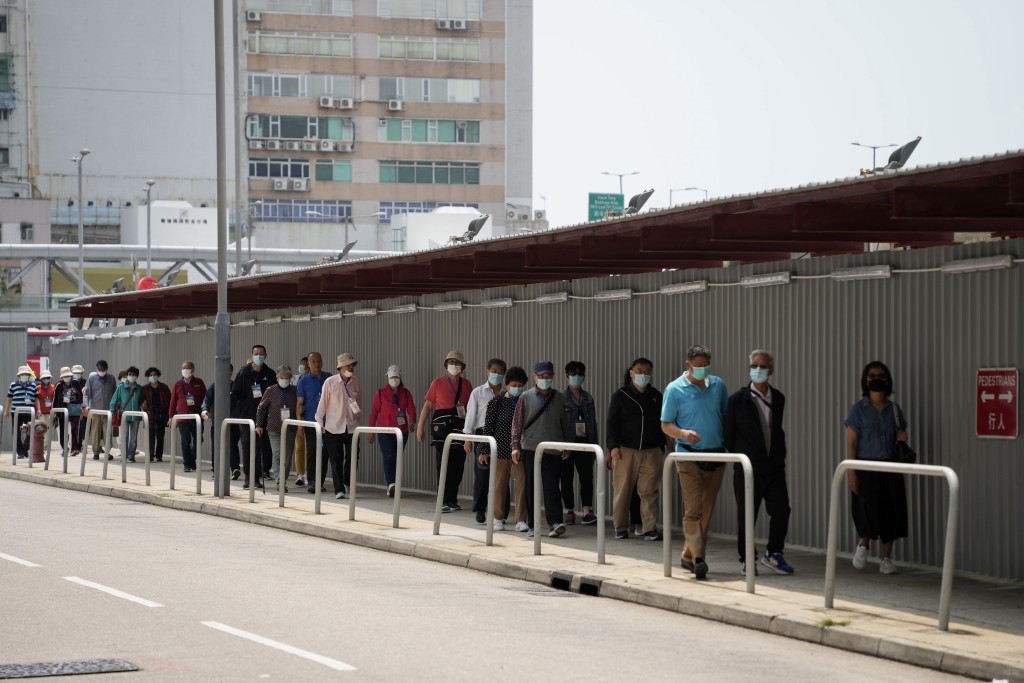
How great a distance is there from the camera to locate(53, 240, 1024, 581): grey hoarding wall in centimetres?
A: 1272

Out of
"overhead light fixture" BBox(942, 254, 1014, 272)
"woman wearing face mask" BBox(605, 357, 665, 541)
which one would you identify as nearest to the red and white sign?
"overhead light fixture" BBox(942, 254, 1014, 272)

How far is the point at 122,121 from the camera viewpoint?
10188 cm

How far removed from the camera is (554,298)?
19328 mm

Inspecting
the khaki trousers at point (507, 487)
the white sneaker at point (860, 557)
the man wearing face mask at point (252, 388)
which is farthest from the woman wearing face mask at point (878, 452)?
the man wearing face mask at point (252, 388)

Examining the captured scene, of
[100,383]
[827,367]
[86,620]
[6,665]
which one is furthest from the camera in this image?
[100,383]

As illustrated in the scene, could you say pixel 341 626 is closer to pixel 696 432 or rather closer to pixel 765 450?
pixel 696 432

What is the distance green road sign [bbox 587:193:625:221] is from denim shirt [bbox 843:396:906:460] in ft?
196

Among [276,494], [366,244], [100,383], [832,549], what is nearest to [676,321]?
[832,549]

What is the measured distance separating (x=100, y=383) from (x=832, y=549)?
22.1 meters

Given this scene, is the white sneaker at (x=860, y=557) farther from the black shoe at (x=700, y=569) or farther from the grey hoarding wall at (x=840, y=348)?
the black shoe at (x=700, y=569)

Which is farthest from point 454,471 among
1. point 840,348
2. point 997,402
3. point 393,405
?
point 997,402

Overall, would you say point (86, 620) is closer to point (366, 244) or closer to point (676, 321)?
point (676, 321)

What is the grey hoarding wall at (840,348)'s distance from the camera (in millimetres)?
12719

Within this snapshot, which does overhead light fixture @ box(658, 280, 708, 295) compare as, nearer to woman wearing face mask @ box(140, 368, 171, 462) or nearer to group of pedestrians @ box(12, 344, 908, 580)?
group of pedestrians @ box(12, 344, 908, 580)
